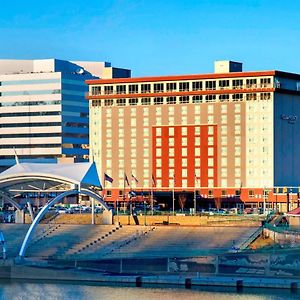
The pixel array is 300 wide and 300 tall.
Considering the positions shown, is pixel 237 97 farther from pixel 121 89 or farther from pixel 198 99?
pixel 121 89

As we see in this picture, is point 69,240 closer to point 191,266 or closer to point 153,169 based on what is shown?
point 191,266

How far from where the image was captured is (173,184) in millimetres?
189875

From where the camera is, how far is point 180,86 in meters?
189

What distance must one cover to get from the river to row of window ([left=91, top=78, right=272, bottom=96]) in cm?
8076

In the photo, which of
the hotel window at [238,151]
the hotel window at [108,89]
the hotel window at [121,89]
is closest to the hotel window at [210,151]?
the hotel window at [238,151]

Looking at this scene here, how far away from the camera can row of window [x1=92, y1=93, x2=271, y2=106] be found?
184875 millimetres

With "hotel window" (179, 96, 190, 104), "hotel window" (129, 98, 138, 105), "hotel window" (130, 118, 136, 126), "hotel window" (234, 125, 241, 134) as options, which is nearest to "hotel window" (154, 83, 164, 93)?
"hotel window" (179, 96, 190, 104)

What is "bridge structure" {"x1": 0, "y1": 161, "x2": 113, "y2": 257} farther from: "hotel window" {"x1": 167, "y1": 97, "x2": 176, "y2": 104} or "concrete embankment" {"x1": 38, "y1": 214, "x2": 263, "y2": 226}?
"hotel window" {"x1": 167, "y1": 97, "x2": 176, "y2": 104}

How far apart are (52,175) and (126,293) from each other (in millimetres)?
29995

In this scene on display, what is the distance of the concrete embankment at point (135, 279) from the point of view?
345 ft

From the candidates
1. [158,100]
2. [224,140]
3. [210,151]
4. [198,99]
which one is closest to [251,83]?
[198,99]

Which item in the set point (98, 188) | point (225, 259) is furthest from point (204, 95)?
point (225, 259)

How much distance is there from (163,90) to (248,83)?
13346 millimetres

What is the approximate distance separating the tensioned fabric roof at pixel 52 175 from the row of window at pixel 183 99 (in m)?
47.8
